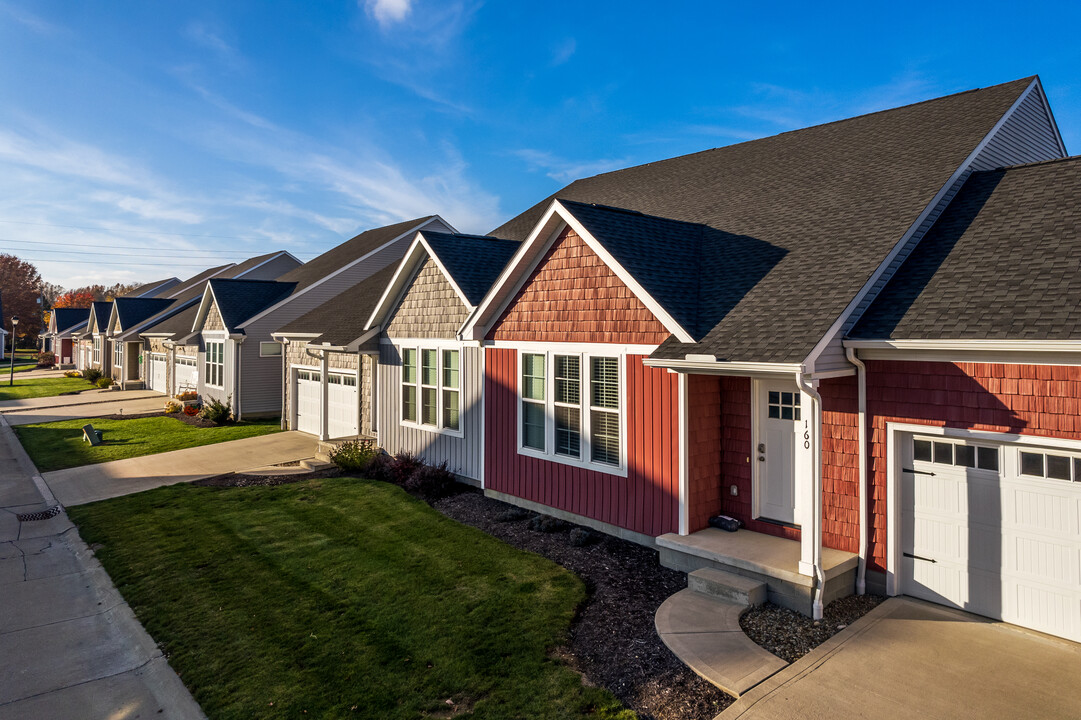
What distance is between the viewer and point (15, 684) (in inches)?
247

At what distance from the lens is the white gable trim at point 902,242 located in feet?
24.9

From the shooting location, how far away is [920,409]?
7.62 metres

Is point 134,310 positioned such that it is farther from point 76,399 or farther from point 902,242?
point 902,242

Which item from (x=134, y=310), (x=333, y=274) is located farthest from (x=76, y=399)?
(x=333, y=274)

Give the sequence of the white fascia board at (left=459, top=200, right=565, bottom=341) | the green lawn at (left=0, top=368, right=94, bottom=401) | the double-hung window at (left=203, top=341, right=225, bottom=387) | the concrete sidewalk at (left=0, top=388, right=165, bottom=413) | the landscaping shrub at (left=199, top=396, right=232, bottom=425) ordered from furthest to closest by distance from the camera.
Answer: the green lawn at (left=0, top=368, right=94, bottom=401)
the concrete sidewalk at (left=0, top=388, right=165, bottom=413)
the double-hung window at (left=203, top=341, right=225, bottom=387)
the landscaping shrub at (left=199, top=396, right=232, bottom=425)
the white fascia board at (left=459, top=200, right=565, bottom=341)

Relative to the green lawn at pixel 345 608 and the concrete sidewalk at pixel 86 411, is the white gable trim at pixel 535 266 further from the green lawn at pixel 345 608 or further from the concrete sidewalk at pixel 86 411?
the concrete sidewalk at pixel 86 411

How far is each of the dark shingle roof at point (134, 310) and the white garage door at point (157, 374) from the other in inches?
167

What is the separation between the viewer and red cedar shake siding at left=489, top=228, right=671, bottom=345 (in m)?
9.87

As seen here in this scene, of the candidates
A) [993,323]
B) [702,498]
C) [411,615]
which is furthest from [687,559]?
[993,323]

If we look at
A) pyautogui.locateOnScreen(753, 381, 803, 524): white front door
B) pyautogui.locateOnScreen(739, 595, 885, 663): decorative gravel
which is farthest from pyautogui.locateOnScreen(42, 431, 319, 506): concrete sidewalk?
pyautogui.locateOnScreen(739, 595, 885, 663): decorative gravel

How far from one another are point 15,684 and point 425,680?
4.10 metres

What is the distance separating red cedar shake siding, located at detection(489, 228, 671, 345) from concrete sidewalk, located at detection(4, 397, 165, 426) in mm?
22629

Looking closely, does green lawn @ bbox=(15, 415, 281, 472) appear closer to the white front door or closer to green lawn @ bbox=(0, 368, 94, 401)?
green lawn @ bbox=(0, 368, 94, 401)

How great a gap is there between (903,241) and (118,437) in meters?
23.1
